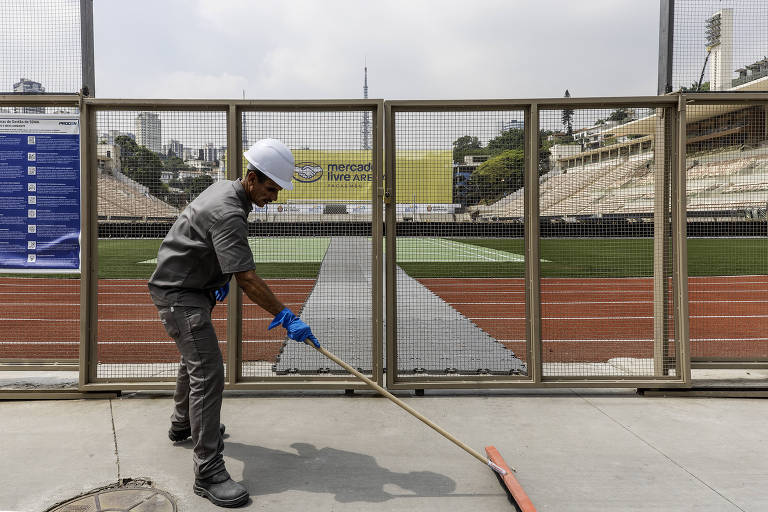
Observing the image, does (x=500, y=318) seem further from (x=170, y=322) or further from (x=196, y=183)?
(x=170, y=322)

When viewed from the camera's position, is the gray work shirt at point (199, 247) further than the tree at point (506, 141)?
No

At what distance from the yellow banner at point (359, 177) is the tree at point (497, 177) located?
9.8 inches

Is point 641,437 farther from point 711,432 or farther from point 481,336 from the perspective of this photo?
point 481,336

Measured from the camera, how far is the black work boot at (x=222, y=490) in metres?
3.15

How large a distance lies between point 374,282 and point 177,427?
2182 millimetres

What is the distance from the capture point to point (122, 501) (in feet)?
Answer: 10.4

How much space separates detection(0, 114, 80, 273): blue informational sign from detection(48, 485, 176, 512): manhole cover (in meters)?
2.71

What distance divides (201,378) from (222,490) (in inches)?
27.3

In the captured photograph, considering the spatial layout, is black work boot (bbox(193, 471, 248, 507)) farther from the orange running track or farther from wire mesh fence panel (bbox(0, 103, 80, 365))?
the orange running track

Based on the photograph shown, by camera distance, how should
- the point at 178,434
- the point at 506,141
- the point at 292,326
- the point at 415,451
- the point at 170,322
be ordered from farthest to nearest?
1. the point at 506,141
2. the point at 178,434
3. the point at 415,451
4. the point at 170,322
5. the point at 292,326

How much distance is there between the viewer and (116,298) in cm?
1216

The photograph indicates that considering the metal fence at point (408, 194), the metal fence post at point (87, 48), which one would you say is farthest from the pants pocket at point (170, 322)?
the metal fence post at point (87, 48)

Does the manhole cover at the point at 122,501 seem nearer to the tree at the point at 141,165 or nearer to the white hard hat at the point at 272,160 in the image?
the white hard hat at the point at 272,160

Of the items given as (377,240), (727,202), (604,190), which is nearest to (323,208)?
(377,240)
